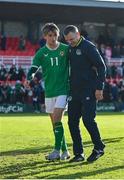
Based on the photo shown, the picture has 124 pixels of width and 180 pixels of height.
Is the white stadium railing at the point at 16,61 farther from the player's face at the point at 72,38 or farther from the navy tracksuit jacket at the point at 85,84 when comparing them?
the player's face at the point at 72,38

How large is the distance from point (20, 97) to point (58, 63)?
19.6m

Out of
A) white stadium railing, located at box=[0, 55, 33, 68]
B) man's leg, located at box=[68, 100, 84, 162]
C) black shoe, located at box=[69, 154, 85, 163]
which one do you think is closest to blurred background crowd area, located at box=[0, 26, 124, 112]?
white stadium railing, located at box=[0, 55, 33, 68]

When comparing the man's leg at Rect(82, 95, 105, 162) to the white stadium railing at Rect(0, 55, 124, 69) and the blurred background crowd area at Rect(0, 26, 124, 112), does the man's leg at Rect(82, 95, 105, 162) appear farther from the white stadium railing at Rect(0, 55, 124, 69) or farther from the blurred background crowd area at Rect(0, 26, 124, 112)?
the white stadium railing at Rect(0, 55, 124, 69)

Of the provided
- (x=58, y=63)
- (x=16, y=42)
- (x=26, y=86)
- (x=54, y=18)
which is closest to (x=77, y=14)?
(x=54, y=18)

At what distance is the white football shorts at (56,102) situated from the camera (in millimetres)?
9430

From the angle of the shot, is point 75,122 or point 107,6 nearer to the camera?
point 75,122

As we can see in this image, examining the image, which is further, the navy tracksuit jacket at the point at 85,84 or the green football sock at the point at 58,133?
the green football sock at the point at 58,133

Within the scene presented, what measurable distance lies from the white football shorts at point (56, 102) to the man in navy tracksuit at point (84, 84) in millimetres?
114

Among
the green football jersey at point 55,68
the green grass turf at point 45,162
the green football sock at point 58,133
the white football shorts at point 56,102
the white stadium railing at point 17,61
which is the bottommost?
the green grass turf at point 45,162

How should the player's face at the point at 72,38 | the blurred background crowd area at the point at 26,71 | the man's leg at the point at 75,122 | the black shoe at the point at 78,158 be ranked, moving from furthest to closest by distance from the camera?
the blurred background crowd area at the point at 26,71, the man's leg at the point at 75,122, the black shoe at the point at 78,158, the player's face at the point at 72,38

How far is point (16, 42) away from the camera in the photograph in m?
36.1

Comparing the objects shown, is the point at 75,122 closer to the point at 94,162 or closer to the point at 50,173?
the point at 94,162

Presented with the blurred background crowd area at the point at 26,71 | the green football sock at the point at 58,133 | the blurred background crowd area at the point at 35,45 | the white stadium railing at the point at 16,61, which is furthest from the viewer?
the blurred background crowd area at the point at 35,45

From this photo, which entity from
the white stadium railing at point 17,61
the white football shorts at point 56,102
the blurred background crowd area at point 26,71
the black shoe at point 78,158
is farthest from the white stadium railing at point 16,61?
the black shoe at point 78,158
